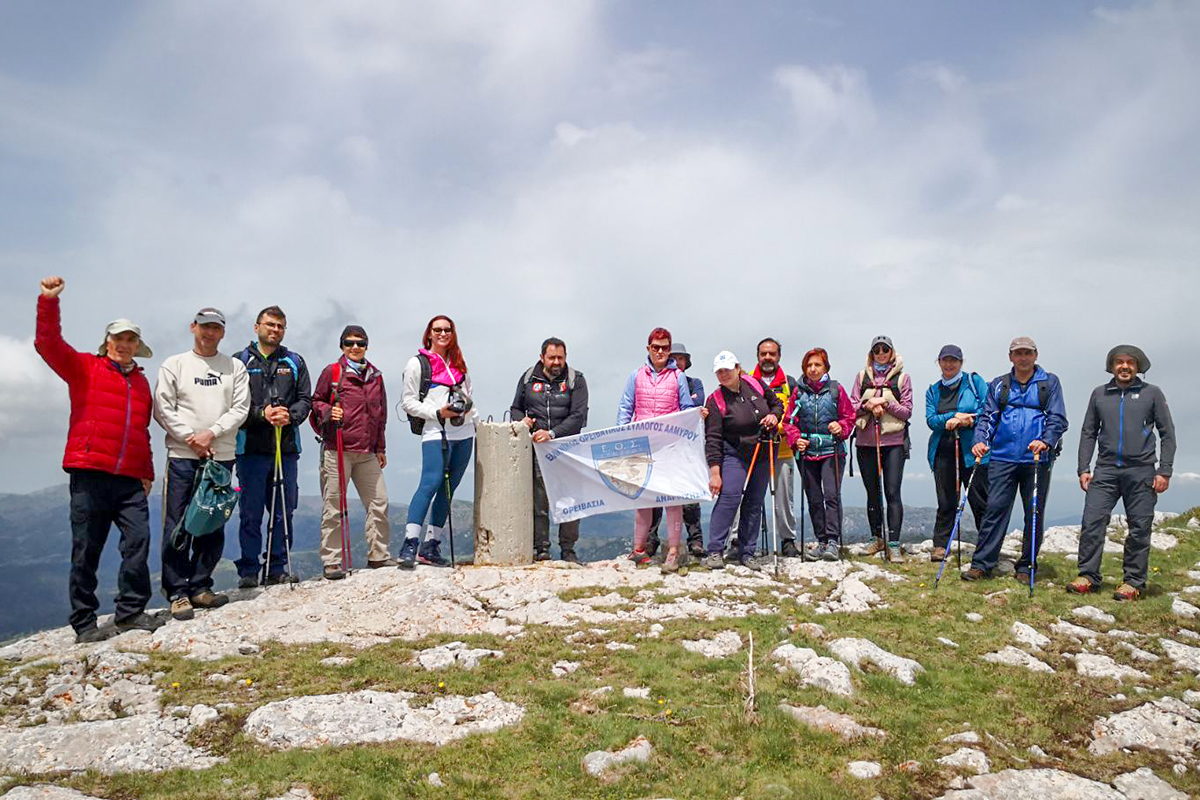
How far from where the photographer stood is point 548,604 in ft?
34.4

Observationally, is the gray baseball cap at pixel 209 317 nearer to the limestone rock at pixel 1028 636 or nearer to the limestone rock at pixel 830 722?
the limestone rock at pixel 830 722

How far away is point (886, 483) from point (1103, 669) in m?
5.63

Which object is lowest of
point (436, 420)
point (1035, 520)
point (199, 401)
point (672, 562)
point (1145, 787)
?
point (1145, 787)

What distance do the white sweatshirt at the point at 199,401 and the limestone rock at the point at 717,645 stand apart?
22.6 feet

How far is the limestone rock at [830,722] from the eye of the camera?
6.42 metres

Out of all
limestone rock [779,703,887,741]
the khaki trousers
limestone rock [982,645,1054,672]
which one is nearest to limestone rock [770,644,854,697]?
limestone rock [779,703,887,741]

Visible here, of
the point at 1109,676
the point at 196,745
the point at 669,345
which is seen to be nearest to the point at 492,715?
the point at 196,745

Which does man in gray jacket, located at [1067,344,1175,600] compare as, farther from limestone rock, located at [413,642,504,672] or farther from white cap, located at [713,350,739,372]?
limestone rock, located at [413,642,504,672]

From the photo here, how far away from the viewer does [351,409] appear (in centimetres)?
1136

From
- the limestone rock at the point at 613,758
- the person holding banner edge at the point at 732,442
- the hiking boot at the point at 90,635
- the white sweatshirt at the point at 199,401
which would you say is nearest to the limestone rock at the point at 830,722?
the limestone rock at the point at 613,758

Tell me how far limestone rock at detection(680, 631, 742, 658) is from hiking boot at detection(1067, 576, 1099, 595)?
231 inches

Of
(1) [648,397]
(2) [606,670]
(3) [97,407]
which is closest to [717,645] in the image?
(2) [606,670]

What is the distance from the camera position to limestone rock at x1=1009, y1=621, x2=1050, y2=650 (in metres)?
8.85

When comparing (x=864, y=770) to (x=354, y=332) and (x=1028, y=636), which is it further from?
(x=354, y=332)
